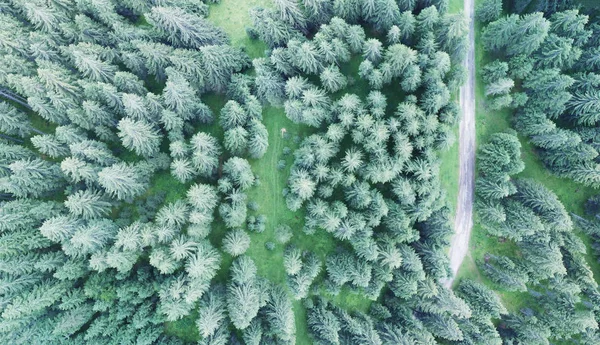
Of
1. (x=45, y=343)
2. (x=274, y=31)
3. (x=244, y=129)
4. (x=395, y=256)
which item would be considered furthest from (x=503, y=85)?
(x=45, y=343)

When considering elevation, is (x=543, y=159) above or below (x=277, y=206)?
above

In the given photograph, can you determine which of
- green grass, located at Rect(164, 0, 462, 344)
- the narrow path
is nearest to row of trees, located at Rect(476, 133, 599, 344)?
the narrow path

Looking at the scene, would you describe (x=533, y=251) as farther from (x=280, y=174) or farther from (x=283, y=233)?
(x=280, y=174)

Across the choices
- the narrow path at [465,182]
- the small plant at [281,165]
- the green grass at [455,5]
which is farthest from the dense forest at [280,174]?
the green grass at [455,5]

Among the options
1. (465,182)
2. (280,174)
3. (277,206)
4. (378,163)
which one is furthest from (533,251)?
(280,174)

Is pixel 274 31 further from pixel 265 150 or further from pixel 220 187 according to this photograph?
pixel 220 187

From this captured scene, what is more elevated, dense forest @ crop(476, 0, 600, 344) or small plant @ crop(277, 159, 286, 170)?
dense forest @ crop(476, 0, 600, 344)

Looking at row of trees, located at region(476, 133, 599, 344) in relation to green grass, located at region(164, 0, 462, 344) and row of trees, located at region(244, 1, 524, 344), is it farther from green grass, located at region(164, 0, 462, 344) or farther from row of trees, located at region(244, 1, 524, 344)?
row of trees, located at region(244, 1, 524, 344)
